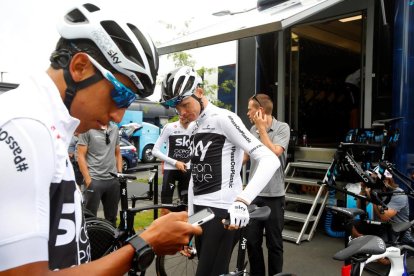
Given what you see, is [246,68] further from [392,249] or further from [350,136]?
[392,249]

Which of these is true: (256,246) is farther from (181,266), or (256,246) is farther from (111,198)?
(111,198)

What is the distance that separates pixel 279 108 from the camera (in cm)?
745

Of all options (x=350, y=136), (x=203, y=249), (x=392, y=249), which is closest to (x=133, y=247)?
(x=203, y=249)

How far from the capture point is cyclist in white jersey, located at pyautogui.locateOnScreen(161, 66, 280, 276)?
97.5 inches

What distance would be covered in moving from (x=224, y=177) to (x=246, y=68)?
5485mm

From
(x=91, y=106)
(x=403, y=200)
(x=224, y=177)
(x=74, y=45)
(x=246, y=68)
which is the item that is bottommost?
(x=403, y=200)

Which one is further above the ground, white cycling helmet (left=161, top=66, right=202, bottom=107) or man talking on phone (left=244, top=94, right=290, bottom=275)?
white cycling helmet (left=161, top=66, right=202, bottom=107)

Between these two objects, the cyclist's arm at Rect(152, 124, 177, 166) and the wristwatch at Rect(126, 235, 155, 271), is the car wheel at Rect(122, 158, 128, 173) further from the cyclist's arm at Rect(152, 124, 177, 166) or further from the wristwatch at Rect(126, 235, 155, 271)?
the wristwatch at Rect(126, 235, 155, 271)

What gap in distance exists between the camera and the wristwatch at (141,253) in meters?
1.04

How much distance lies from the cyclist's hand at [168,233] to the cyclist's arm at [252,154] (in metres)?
1.11

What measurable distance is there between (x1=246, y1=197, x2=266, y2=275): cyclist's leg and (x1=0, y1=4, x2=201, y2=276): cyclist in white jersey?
275cm

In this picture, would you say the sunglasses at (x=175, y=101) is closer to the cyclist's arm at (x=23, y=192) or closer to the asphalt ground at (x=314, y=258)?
the cyclist's arm at (x=23, y=192)

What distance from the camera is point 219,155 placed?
8.84 feet

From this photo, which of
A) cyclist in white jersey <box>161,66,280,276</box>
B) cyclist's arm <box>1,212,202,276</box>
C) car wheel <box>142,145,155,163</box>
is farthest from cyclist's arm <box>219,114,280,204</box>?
car wheel <box>142,145,155,163</box>
